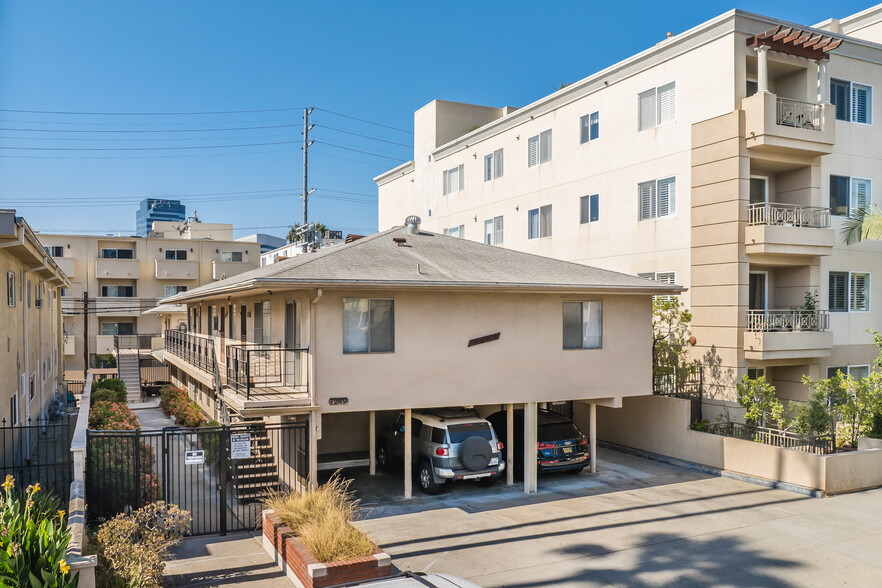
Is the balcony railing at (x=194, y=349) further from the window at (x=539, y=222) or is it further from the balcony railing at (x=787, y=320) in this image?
the balcony railing at (x=787, y=320)

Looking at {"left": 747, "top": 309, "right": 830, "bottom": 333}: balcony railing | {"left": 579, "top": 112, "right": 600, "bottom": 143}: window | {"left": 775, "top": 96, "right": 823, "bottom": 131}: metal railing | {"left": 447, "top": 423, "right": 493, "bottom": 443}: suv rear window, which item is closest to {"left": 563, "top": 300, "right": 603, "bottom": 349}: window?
{"left": 447, "top": 423, "right": 493, "bottom": 443}: suv rear window

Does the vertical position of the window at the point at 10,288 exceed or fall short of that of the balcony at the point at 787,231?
it falls short

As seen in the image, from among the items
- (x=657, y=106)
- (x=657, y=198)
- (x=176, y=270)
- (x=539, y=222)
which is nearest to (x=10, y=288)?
(x=657, y=198)

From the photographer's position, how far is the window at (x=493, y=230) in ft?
103

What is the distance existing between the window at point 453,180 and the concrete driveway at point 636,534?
1994 centimetres

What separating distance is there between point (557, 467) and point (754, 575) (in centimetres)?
685

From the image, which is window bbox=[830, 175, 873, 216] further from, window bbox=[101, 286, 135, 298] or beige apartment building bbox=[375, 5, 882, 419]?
window bbox=[101, 286, 135, 298]

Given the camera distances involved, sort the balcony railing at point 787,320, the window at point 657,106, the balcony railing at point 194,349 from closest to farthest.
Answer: the balcony railing at point 787,320 < the window at point 657,106 < the balcony railing at point 194,349

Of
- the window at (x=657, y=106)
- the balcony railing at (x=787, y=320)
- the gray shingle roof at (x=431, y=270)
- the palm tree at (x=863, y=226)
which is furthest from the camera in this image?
the window at (x=657, y=106)

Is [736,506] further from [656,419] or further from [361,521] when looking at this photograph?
[361,521]

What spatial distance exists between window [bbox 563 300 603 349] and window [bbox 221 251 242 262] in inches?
1653

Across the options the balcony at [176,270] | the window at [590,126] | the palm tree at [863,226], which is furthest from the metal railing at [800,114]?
the balcony at [176,270]

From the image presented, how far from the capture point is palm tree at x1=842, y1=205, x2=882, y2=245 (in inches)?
777

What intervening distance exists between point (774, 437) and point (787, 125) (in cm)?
955
